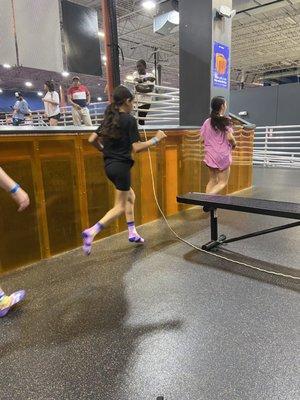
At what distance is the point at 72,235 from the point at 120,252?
535 millimetres

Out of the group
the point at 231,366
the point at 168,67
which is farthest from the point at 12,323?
the point at 168,67

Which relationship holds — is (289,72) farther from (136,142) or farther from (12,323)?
(12,323)

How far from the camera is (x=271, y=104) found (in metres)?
11.6

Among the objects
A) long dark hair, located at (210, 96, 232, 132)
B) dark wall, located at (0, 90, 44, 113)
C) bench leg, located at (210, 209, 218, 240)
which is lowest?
bench leg, located at (210, 209, 218, 240)

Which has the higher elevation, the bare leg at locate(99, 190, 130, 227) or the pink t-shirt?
the pink t-shirt

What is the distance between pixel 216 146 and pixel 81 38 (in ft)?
7.42

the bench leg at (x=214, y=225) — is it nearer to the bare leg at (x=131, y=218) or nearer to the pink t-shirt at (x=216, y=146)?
the bare leg at (x=131, y=218)

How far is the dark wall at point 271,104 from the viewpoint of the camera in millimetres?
11039

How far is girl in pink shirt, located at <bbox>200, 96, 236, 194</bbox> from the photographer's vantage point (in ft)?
11.8

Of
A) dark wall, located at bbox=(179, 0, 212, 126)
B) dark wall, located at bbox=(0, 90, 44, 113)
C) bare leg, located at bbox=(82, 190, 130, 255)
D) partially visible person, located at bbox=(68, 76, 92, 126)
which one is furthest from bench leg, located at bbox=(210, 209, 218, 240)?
dark wall, located at bbox=(0, 90, 44, 113)

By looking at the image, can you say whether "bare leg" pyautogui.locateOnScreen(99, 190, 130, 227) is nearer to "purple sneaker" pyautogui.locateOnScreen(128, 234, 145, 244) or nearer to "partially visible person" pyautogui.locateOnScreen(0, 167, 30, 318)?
"purple sneaker" pyautogui.locateOnScreen(128, 234, 145, 244)

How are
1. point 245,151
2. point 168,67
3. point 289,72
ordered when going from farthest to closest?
point 289,72, point 168,67, point 245,151

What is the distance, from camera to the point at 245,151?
5734mm

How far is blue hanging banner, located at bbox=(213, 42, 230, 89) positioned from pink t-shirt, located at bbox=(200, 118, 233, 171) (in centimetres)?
133
